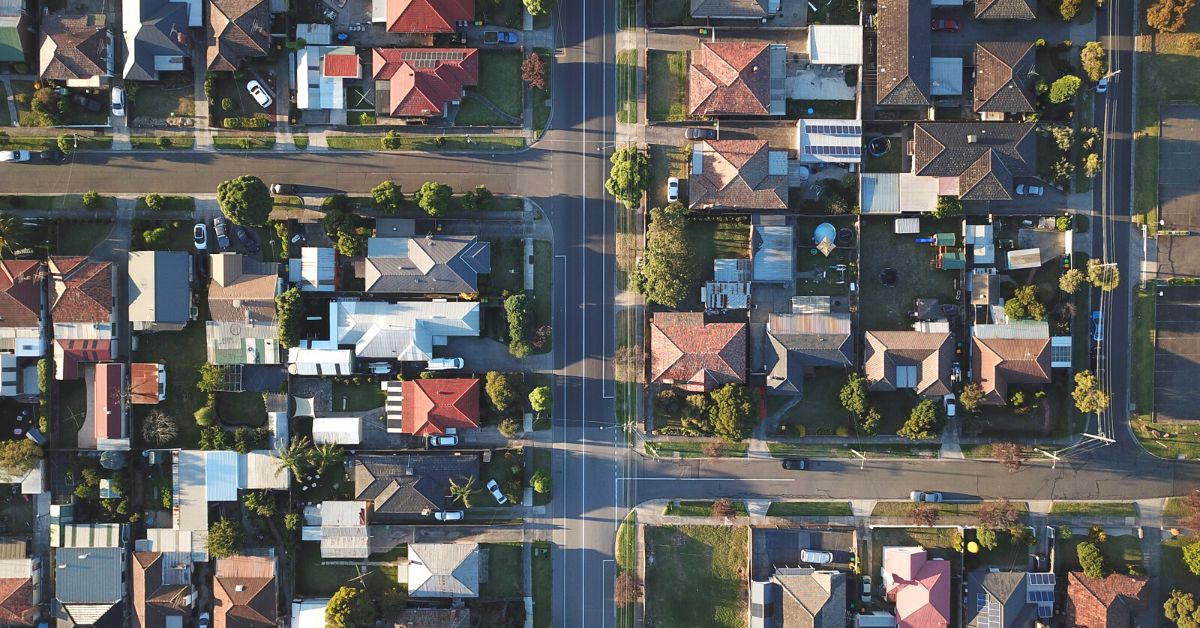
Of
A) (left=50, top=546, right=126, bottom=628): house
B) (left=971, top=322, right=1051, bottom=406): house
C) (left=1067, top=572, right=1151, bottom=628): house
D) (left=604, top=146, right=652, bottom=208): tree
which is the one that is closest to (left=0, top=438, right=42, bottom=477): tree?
(left=50, top=546, right=126, bottom=628): house

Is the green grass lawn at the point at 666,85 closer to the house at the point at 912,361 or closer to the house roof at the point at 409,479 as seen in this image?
the house at the point at 912,361

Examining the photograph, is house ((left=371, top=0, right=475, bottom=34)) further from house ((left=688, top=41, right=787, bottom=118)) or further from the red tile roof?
house ((left=688, top=41, right=787, bottom=118))

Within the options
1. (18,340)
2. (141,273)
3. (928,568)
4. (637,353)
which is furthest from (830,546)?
(18,340)

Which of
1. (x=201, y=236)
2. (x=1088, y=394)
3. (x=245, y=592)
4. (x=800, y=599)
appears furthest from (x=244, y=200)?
(x=1088, y=394)

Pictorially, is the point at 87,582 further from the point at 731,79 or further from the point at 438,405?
the point at 731,79

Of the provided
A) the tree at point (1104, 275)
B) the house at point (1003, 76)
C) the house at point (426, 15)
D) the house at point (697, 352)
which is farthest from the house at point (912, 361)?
the house at point (426, 15)

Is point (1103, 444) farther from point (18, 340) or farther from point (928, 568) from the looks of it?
point (18, 340)
